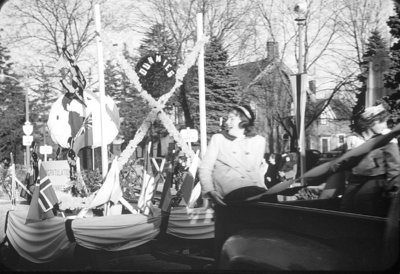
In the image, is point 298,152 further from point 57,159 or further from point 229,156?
point 57,159

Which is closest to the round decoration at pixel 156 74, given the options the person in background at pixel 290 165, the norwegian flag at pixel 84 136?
the norwegian flag at pixel 84 136

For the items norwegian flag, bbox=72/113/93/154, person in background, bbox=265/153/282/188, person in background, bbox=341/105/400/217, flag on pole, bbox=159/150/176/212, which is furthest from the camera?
norwegian flag, bbox=72/113/93/154

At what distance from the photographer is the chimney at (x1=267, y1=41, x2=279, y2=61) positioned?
8.00ft

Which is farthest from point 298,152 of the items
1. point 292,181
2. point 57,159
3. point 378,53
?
point 57,159

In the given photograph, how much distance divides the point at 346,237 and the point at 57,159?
1758 millimetres

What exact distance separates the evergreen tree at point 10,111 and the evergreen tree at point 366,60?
5.63ft

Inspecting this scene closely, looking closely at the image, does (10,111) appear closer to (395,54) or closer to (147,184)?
(147,184)

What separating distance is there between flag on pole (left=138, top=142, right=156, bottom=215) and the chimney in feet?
2.77

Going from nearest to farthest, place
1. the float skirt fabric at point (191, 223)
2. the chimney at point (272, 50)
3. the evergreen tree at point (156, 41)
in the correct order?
the chimney at point (272, 50)
the float skirt fabric at point (191, 223)
the evergreen tree at point (156, 41)

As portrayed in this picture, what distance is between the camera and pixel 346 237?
6.82 feet

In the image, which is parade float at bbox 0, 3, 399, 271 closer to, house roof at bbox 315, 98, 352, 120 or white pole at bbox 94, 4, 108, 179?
white pole at bbox 94, 4, 108, 179

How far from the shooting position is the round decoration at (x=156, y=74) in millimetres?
2707

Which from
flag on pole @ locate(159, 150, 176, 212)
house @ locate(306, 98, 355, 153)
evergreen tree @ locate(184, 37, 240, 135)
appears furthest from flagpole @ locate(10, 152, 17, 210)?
house @ locate(306, 98, 355, 153)

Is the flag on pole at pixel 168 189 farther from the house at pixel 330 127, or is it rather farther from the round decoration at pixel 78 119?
the house at pixel 330 127
